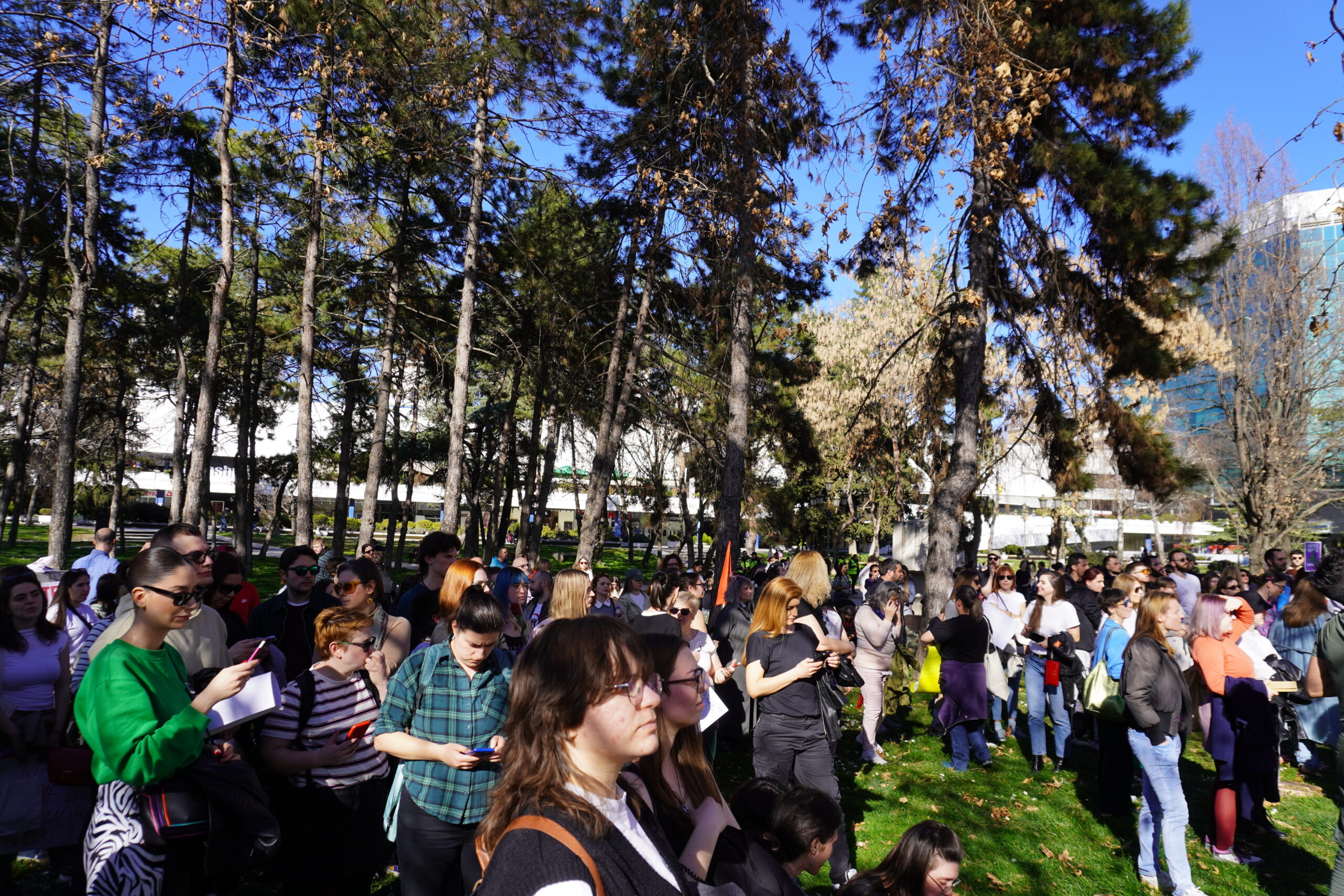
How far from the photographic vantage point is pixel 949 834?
2795 mm

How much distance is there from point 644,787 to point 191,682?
8.58 feet

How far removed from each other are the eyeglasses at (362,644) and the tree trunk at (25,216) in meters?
10.2

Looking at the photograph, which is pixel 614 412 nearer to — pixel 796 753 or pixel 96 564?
pixel 96 564

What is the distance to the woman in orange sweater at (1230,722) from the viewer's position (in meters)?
5.47

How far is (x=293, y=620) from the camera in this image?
535cm

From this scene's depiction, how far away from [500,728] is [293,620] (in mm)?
2842

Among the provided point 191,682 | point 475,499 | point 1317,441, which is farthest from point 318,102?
point 1317,441

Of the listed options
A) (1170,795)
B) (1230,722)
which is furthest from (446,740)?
(1230,722)

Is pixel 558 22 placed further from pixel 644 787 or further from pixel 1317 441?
pixel 1317 441

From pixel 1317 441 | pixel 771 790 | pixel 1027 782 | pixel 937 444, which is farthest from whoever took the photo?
pixel 1317 441

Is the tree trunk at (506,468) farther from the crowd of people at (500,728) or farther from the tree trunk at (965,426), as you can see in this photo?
the crowd of people at (500,728)

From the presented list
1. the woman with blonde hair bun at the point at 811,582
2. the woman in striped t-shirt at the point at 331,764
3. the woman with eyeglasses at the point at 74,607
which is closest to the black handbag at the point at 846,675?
the woman with blonde hair bun at the point at 811,582

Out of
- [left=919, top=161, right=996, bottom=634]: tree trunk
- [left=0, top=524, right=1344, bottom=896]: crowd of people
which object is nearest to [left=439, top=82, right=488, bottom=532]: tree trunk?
[left=0, top=524, right=1344, bottom=896]: crowd of people

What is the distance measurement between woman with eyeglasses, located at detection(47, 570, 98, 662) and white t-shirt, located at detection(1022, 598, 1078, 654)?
26.1 ft
